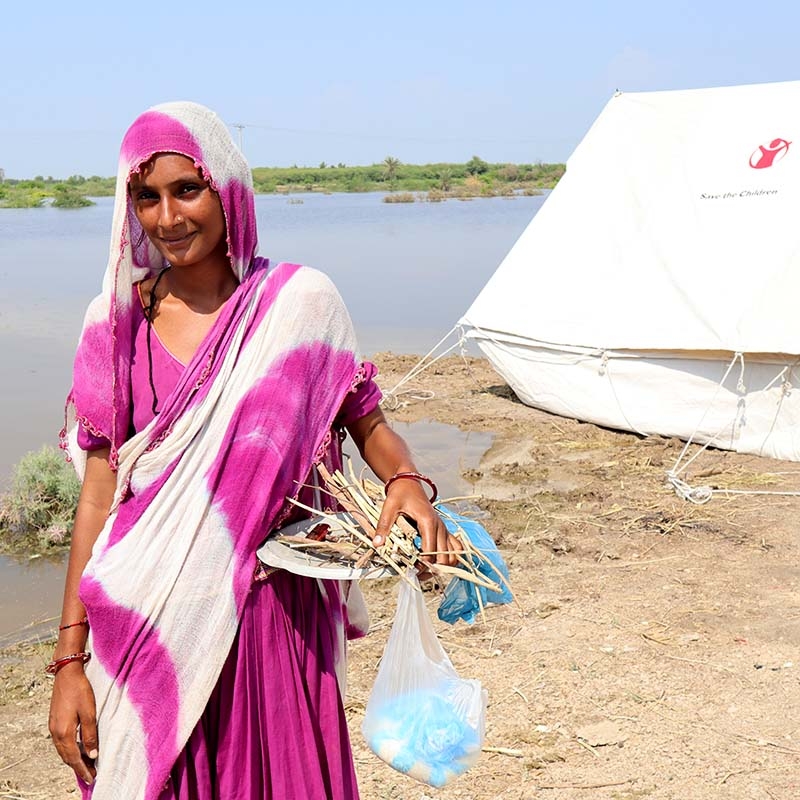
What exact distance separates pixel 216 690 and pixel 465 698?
0.40 m

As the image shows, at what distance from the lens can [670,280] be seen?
6.48m

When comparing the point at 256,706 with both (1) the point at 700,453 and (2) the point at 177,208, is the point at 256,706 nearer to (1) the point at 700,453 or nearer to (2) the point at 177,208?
(2) the point at 177,208

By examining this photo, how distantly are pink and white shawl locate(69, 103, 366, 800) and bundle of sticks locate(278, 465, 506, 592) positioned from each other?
0.07m

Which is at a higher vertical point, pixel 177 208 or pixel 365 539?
pixel 177 208

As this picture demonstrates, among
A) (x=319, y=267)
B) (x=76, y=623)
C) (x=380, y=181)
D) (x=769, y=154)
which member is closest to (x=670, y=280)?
(x=769, y=154)

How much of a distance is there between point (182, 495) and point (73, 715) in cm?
38

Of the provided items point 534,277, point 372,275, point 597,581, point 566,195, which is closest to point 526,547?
point 597,581

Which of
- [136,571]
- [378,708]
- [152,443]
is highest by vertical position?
[152,443]

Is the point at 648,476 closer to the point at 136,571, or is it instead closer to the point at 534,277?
the point at 534,277

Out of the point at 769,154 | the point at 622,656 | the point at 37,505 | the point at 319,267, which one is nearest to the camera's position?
the point at 622,656

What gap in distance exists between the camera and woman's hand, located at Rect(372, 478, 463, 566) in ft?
5.15

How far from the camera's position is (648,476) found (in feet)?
19.0

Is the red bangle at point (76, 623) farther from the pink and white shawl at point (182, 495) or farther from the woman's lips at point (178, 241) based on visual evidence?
the woman's lips at point (178, 241)

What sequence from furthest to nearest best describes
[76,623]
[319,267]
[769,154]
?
[319,267] → [769,154] → [76,623]
